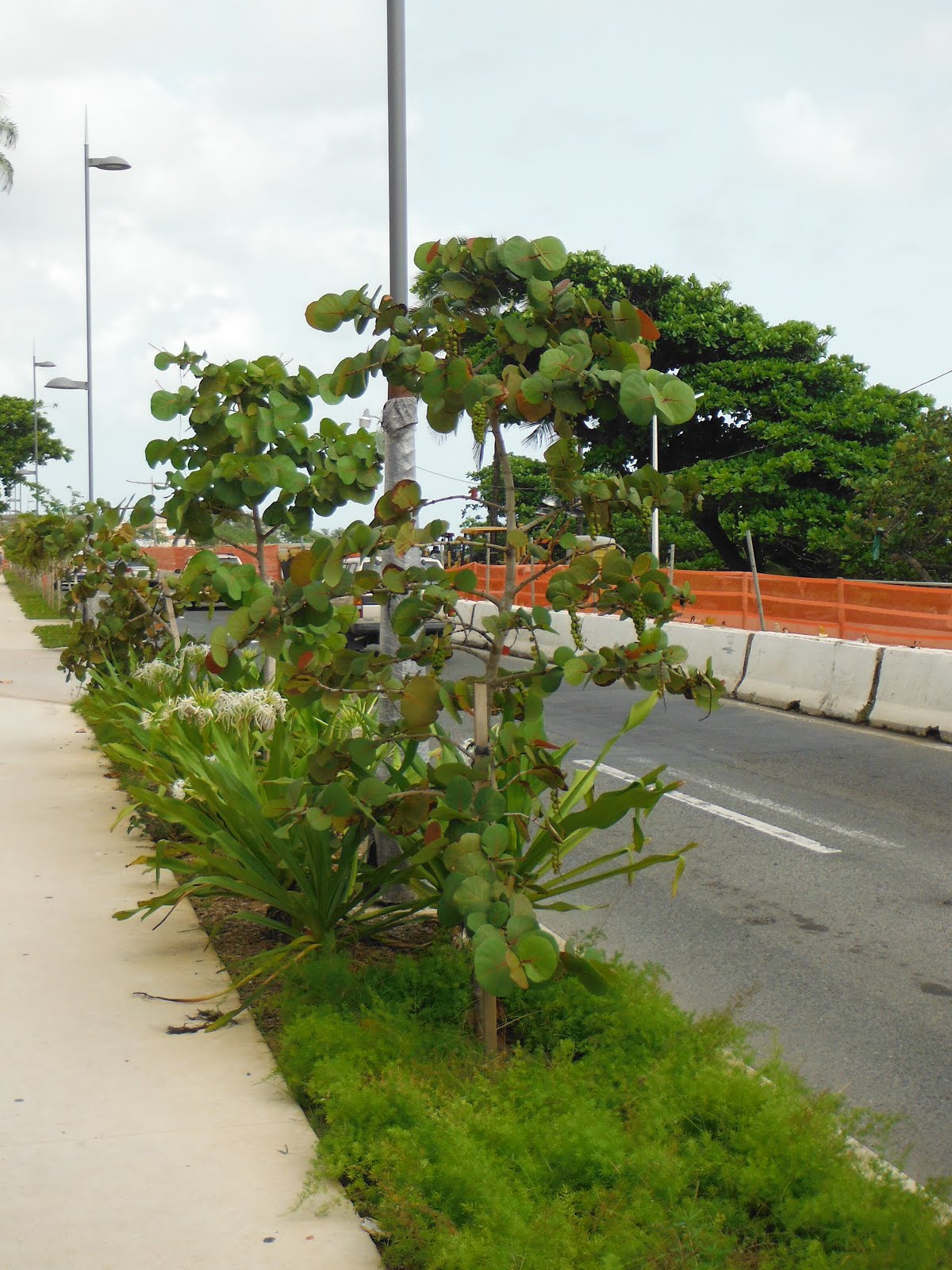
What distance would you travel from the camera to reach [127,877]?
7.12 meters

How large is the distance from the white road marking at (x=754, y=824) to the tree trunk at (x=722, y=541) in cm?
3723

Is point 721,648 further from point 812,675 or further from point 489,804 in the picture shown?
point 489,804

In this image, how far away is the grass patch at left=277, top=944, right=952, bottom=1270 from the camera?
326cm

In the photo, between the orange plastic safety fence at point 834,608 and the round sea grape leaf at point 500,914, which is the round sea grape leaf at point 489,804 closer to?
the round sea grape leaf at point 500,914

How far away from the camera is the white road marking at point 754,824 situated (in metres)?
8.32

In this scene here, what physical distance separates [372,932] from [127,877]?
7.09ft

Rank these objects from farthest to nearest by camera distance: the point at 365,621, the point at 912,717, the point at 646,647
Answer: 1. the point at 365,621
2. the point at 912,717
3. the point at 646,647

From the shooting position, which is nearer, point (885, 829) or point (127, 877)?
point (127, 877)

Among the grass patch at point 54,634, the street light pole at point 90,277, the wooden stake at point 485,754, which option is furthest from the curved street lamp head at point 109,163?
the wooden stake at point 485,754

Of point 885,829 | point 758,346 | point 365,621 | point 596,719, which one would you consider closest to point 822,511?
point 758,346

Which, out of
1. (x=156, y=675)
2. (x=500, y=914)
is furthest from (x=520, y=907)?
(x=156, y=675)

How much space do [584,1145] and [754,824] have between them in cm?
555

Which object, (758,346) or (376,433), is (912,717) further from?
(758,346)

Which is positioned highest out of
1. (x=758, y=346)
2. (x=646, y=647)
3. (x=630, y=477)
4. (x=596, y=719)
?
(x=758, y=346)
